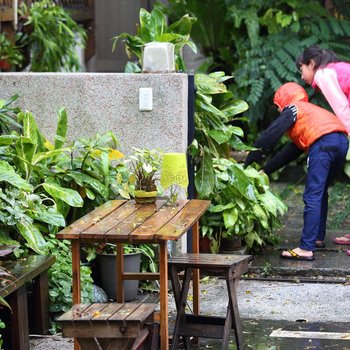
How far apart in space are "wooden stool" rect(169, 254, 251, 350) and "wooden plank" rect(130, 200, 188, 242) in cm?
31

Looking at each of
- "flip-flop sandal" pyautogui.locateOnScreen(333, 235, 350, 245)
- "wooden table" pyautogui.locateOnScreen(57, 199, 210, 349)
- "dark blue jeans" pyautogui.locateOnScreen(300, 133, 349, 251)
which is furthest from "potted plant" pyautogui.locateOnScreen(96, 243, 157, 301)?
"flip-flop sandal" pyautogui.locateOnScreen(333, 235, 350, 245)

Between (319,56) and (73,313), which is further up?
(319,56)

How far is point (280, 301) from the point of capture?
7129 mm

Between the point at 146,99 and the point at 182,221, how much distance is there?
2.17 m

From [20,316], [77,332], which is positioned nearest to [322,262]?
[20,316]

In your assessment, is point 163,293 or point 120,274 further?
point 120,274

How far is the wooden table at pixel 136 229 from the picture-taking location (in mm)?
5082

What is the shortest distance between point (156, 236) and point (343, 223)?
502 cm

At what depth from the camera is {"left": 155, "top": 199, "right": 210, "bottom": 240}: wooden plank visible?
5047mm

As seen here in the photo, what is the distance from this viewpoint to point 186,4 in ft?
39.5

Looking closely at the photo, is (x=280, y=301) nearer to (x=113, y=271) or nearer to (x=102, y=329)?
(x=113, y=271)

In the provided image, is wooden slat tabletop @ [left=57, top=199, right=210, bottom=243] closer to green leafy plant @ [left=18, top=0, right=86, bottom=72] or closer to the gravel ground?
the gravel ground

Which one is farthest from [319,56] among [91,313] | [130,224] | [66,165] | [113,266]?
[91,313]

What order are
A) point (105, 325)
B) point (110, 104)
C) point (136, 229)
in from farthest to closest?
point (110, 104)
point (136, 229)
point (105, 325)
